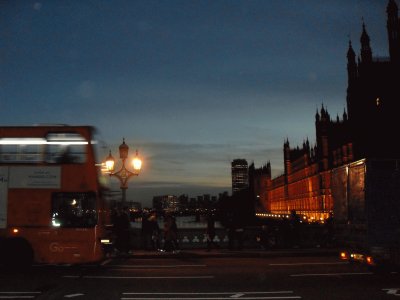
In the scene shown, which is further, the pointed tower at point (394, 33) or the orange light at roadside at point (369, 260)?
the pointed tower at point (394, 33)

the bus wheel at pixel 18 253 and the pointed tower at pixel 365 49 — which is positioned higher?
the pointed tower at pixel 365 49

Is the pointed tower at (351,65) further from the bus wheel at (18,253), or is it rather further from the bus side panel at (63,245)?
the bus wheel at (18,253)

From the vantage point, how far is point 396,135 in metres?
73.3

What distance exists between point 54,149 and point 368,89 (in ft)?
229

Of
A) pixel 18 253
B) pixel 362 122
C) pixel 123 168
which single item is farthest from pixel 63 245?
pixel 362 122

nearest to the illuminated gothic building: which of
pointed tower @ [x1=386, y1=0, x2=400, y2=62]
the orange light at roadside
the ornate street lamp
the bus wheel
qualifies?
pointed tower @ [x1=386, y1=0, x2=400, y2=62]

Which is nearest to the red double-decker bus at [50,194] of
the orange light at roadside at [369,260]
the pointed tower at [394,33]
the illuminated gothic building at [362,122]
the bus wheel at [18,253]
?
the bus wheel at [18,253]

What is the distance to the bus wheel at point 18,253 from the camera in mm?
16422

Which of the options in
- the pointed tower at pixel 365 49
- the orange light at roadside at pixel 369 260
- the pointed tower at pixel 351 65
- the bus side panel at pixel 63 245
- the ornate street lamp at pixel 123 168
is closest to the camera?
the orange light at roadside at pixel 369 260

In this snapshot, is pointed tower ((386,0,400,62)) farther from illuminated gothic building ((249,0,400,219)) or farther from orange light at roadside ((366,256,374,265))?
orange light at roadside ((366,256,374,265))

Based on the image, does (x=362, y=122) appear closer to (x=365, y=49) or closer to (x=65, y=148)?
(x=365, y=49)

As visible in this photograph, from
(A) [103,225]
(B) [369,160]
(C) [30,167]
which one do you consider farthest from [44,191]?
(B) [369,160]

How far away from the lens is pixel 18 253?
16.5 metres

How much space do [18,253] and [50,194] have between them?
2.17 metres
